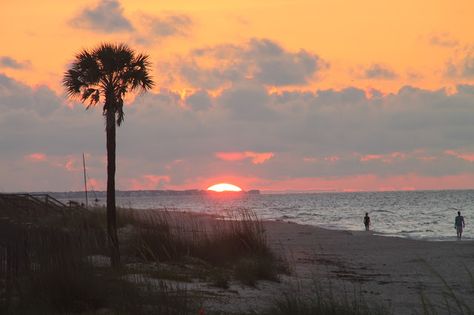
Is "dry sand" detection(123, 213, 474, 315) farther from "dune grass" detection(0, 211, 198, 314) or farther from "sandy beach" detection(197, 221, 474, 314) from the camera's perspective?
"dune grass" detection(0, 211, 198, 314)

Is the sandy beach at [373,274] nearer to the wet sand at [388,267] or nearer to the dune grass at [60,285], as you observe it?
the wet sand at [388,267]

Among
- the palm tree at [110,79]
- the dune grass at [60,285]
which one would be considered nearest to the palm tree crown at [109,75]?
the palm tree at [110,79]

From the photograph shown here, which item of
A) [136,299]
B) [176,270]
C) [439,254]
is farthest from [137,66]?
[439,254]

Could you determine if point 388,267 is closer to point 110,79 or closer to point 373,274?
point 373,274

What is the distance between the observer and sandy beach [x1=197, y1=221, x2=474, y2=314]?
13.1 m

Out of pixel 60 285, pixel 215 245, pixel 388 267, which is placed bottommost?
pixel 388 267

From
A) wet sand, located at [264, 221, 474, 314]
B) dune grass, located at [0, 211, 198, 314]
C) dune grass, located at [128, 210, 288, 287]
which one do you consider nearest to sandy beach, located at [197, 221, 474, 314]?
wet sand, located at [264, 221, 474, 314]

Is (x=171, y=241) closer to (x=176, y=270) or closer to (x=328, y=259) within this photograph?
(x=176, y=270)

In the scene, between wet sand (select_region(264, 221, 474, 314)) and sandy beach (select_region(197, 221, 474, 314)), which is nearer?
sandy beach (select_region(197, 221, 474, 314))

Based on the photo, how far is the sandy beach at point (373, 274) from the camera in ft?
43.0

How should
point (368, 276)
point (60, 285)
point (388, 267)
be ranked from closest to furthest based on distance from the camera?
point (60, 285) → point (368, 276) → point (388, 267)

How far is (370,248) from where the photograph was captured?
104ft

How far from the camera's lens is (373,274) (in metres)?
20.7

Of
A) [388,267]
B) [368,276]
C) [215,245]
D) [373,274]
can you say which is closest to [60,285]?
[215,245]
